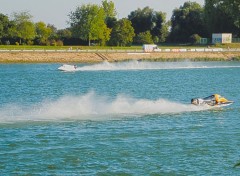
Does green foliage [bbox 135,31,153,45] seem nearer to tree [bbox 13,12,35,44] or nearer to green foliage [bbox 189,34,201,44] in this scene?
green foliage [bbox 189,34,201,44]

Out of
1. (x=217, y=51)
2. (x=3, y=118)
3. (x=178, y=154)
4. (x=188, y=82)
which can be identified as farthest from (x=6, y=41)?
(x=178, y=154)

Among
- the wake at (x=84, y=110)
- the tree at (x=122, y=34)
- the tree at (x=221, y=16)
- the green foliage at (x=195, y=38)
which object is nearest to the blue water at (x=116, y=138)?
the wake at (x=84, y=110)

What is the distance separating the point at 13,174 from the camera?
24000 millimetres

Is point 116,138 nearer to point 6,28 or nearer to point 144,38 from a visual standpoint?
point 6,28

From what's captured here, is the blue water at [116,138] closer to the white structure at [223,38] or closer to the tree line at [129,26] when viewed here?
the tree line at [129,26]

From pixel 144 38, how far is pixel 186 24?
16.9 meters

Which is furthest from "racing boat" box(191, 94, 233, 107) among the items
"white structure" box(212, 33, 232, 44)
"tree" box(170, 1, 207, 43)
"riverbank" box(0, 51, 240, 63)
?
"tree" box(170, 1, 207, 43)

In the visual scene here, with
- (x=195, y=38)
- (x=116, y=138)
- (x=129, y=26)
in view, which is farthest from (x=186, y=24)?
(x=116, y=138)

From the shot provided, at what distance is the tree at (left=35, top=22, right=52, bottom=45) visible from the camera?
453ft

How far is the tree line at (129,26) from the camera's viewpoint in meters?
139

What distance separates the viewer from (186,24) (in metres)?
168

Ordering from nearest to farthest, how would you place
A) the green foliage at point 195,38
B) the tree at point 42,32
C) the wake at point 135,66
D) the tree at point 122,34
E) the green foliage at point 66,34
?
the wake at point 135,66 < the tree at point 42,32 < the tree at point 122,34 < the green foliage at point 66,34 < the green foliage at point 195,38

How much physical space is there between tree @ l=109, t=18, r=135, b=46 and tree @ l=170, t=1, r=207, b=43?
26140 millimetres

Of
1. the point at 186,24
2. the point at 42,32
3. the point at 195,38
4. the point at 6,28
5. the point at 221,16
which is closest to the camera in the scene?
the point at 6,28
